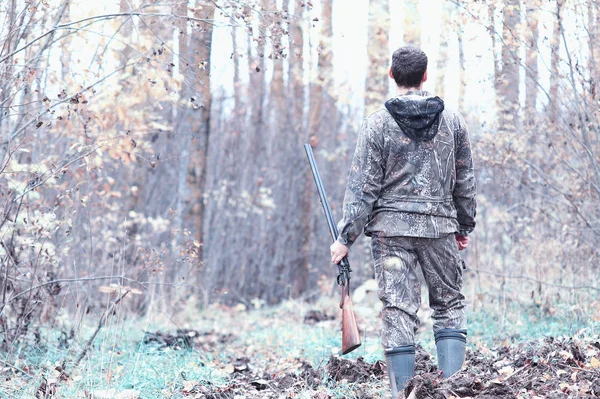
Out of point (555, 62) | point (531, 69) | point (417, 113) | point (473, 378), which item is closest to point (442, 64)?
point (531, 69)

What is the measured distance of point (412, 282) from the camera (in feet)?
13.9

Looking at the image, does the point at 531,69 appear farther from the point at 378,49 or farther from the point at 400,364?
the point at 378,49

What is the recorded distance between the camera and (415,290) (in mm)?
4246

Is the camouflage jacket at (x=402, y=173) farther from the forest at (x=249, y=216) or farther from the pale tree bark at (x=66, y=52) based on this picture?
the pale tree bark at (x=66, y=52)

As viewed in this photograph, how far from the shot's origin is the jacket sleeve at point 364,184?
422 cm

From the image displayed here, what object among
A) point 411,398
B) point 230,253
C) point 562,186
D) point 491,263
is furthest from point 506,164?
point 230,253

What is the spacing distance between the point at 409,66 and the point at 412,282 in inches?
50.1

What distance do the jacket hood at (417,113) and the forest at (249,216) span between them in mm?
1117

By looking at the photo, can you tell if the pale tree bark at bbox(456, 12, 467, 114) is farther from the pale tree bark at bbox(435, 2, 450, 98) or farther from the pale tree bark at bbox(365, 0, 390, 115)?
the pale tree bark at bbox(365, 0, 390, 115)

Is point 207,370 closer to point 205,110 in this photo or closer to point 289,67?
point 205,110

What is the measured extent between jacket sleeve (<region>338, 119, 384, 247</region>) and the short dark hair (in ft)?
1.09

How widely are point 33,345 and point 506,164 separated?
5034 mm

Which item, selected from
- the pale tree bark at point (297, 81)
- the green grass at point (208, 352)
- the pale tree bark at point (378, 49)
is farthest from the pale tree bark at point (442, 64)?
the green grass at point (208, 352)

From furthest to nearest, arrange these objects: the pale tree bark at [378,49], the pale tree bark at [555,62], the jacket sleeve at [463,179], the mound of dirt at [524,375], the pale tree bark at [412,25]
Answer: the pale tree bark at [378,49] → the pale tree bark at [412,25] → the pale tree bark at [555,62] → the jacket sleeve at [463,179] → the mound of dirt at [524,375]
